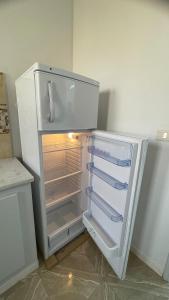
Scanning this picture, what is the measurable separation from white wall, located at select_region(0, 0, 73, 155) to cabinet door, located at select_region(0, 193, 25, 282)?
0.72 m

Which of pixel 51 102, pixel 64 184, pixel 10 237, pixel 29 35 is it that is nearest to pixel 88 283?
pixel 10 237

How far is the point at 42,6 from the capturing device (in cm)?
143

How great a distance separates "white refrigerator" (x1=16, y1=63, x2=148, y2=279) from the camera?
2.93 ft

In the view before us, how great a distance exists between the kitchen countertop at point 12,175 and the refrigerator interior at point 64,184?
30 centimetres

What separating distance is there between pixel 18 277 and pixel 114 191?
1.09m

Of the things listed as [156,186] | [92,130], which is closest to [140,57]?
[92,130]

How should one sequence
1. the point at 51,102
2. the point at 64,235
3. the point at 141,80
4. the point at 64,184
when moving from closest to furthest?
1. the point at 51,102
2. the point at 141,80
3. the point at 64,235
4. the point at 64,184

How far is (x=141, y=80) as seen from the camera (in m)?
1.13

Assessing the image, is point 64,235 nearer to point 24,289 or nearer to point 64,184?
point 24,289

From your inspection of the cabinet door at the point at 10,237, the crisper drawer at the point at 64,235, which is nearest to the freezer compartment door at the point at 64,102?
the cabinet door at the point at 10,237

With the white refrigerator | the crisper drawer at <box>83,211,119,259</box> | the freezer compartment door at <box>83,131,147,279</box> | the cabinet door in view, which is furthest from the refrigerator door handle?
the crisper drawer at <box>83,211,119,259</box>

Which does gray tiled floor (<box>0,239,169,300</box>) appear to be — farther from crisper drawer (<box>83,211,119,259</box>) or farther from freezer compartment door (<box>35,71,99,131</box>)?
freezer compartment door (<box>35,71,99,131</box>)

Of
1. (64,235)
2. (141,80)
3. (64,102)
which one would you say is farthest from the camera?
(64,235)

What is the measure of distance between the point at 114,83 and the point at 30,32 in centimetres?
99
